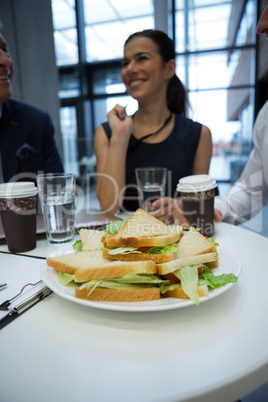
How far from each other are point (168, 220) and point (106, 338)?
79 cm

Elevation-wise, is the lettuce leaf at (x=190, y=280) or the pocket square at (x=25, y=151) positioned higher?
the pocket square at (x=25, y=151)

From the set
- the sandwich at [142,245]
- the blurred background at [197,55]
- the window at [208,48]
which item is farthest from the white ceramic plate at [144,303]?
the window at [208,48]

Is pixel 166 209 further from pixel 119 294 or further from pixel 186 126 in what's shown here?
pixel 186 126

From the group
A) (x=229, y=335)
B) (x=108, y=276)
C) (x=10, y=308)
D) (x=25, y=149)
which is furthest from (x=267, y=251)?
(x=25, y=149)

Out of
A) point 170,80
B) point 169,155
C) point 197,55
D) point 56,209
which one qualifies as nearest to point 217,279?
point 56,209

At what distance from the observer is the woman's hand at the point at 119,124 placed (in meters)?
1.80

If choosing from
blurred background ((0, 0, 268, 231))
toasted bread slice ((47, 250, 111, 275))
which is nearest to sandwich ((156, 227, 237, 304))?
toasted bread slice ((47, 250, 111, 275))

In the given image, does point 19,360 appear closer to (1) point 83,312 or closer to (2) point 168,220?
(1) point 83,312

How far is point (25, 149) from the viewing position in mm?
2385

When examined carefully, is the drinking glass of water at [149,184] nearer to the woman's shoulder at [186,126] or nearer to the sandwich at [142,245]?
the sandwich at [142,245]

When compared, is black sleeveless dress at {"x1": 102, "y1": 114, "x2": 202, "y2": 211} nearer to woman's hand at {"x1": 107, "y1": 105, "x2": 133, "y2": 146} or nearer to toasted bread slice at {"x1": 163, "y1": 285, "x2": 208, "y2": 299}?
woman's hand at {"x1": 107, "y1": 105, "x2": 133, "y2": 146}

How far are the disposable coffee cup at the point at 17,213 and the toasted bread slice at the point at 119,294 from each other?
1.70 feet

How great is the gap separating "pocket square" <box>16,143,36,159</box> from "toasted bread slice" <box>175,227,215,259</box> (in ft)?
6.49

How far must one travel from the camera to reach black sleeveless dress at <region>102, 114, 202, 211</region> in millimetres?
2039
